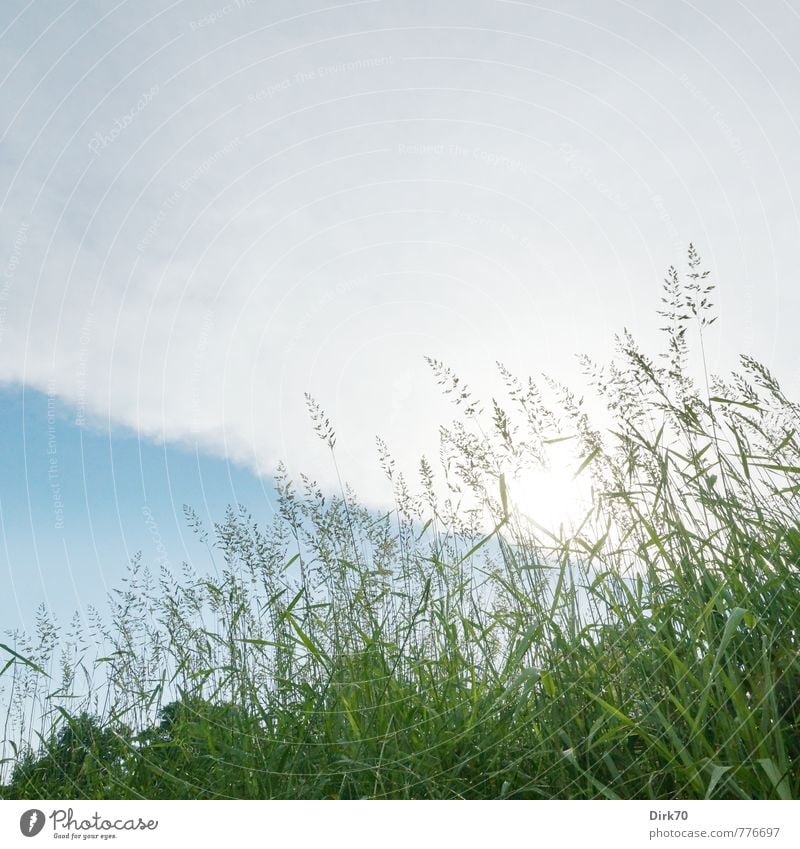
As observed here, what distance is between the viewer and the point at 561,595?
7.00 ft

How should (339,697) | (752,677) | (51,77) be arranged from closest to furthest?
(752,677), (339,697), (51,77)

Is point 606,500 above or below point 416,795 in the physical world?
above

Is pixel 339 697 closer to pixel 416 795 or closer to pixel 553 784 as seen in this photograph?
pixel 416 795

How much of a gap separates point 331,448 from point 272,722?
3.36 feet

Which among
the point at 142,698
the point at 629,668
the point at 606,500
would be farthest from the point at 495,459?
the point at 142,698

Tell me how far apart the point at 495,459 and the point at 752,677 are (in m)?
1.08
